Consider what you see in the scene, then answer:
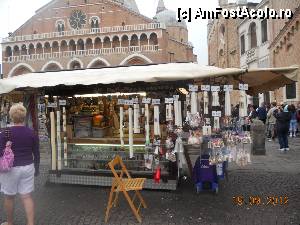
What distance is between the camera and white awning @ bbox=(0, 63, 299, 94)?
23.5ft

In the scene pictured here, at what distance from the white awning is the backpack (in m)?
2.16

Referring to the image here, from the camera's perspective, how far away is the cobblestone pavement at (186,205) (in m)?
6.40

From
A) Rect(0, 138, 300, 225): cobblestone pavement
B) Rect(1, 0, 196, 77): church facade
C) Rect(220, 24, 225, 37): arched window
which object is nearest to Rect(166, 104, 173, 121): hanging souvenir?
Rect(0, 138, 300, 225): cobblestone pavement

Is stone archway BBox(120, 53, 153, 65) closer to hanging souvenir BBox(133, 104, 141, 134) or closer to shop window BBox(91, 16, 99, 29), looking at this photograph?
shop window BBox(91, 16, 99, 29)

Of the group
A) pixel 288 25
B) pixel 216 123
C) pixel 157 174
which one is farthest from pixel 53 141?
pixel 288 25

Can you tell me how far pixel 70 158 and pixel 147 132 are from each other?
2.02 metres

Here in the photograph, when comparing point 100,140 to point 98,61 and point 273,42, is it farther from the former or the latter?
point 98,61

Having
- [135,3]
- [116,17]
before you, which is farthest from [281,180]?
[135,3]

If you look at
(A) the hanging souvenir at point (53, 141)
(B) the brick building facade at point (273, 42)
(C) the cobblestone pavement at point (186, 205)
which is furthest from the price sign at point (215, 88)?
(B) the brick building facade at point (273, 42)

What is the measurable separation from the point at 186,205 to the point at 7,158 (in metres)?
3.19

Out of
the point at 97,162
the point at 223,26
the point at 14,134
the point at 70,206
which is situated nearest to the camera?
the point at 14,134

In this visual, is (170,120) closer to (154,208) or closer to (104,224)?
(154,208)

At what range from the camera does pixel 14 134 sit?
5.75 m

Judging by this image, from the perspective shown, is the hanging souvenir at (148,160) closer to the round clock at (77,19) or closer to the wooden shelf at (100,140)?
the wooden shelf at (100,140)
